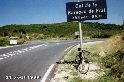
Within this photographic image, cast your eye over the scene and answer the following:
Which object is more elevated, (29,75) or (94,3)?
(94,3)

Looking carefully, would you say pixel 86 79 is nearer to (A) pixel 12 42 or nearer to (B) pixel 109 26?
(A) pixel 12 42

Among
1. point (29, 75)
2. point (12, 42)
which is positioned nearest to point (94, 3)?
point (29, 75)

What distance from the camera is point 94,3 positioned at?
13.3 meters

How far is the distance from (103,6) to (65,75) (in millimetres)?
3923

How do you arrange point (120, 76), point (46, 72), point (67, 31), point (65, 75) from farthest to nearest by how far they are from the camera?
point (67, 31) → point (46, 72) → point (65, 75) → point (120, 76)

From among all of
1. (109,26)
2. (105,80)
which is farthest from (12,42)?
(109,26)

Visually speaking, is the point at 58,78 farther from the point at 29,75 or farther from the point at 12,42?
the point at 12,42

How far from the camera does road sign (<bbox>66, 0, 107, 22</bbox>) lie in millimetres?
13219

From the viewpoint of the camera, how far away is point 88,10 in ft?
43.4

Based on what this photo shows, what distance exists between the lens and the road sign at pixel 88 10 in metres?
13.2

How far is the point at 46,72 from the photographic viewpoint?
1272 cm

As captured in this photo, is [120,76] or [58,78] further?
[58,78]

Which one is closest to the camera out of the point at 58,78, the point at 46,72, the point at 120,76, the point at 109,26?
the point at 120,76

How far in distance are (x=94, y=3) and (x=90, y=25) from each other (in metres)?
162
